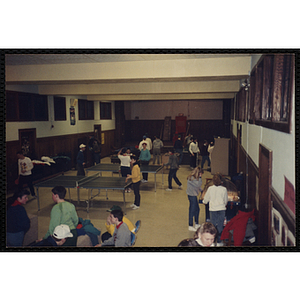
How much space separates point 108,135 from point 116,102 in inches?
53.8

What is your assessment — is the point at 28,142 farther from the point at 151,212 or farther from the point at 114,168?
the point at 151,212

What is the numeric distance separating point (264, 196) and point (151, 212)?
3225 millimetres

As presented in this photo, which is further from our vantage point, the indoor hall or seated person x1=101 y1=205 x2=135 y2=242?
seated person x1=101 y1=205 x2=135 y2=242

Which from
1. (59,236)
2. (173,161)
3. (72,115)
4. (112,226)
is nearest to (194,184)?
(112,226)

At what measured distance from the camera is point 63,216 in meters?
4.57

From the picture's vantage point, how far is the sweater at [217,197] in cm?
503

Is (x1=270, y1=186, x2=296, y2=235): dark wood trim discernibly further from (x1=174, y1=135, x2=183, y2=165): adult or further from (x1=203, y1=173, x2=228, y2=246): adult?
(x1=174, y1=135, x2=183, y2=165): adult

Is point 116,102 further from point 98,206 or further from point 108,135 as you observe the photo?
point 98,206

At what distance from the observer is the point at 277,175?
3.44 metres

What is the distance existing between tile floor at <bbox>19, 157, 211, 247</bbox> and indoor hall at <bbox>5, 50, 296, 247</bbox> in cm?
10

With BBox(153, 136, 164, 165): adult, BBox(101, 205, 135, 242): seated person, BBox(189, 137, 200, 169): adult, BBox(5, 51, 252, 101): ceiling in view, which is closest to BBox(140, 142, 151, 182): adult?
BBox(153, 136, 164, 165): adult

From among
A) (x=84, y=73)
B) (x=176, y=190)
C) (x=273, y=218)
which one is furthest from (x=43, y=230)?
(x=273, y=218)

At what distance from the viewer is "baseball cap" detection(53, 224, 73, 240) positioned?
Result: 4387mm

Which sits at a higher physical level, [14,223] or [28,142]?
[28,142]
